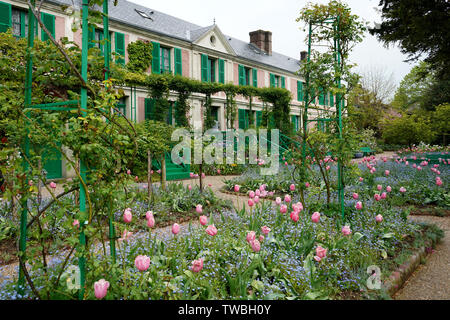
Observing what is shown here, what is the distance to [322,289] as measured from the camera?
2.23 metres

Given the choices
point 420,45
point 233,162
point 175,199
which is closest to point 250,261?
point 175,199

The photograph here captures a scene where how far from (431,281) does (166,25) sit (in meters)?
15.6

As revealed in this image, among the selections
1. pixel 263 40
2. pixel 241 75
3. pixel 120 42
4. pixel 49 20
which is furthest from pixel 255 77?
pixel 49 20

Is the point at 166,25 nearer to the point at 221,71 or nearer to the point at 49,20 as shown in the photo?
the point at 221,71

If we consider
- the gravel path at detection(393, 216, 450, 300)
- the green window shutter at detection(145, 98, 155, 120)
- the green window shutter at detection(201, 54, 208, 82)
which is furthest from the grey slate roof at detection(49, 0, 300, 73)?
the gravel path at detection(393, 216, 450, 300)

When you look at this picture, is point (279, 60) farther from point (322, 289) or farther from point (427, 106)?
point (322, 289)

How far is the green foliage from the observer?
1290cm

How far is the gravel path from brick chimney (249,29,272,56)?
2101 cm

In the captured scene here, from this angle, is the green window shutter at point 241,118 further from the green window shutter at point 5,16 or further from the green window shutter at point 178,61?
the green window shutter at point 5,16

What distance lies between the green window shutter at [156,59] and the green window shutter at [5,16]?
5.44m

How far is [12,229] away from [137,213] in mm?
1570

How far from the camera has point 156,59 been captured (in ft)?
45.4

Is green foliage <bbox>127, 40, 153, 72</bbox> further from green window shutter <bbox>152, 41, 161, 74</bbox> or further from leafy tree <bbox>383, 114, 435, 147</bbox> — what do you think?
leafy tree <bbox>383, 114, 435, 147</bbox>

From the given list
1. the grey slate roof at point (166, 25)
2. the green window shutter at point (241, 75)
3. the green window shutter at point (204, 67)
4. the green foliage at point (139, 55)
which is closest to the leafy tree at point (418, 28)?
the grey slate roof at point (166, 25)
